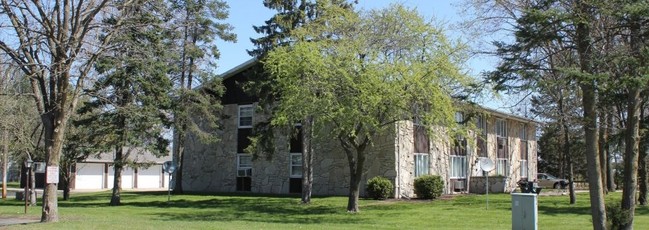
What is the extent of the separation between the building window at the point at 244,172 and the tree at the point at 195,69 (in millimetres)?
3356

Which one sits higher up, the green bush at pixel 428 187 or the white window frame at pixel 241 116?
the white window frame at pixel 241 116

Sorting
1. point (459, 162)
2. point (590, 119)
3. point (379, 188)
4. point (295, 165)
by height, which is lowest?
point (379, 188)

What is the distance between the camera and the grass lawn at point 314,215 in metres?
19.3

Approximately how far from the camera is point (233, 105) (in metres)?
40.3

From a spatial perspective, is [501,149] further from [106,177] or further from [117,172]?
[106,177]

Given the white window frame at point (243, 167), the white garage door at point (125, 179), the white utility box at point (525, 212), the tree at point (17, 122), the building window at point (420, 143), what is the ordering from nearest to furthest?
the white utility box at point (525, 212) < the tree at point (17, 122) < the building window at point (420, 143) < the white window frame at point (243, 167) < the white garage door at point (125, 179)

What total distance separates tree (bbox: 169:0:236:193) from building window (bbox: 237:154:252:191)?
3356mm

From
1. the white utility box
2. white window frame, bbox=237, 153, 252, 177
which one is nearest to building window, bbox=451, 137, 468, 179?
white window frame, bbox=237, 153, 252, 177

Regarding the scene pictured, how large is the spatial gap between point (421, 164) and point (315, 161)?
19.3 feet

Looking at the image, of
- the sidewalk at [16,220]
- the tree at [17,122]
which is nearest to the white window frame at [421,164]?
the tree at [17,122]

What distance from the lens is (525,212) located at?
14664mm

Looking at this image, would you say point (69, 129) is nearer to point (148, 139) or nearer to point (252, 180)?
point (148, 139)

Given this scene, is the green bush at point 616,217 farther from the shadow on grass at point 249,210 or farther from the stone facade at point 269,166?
the stone facade at point 269,166

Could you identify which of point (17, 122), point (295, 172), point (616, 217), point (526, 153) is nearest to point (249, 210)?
point (295, 172)
